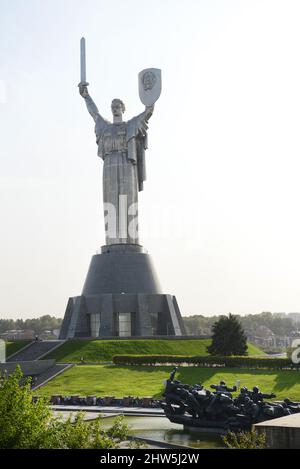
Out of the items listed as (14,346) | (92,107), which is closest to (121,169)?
(92,107)

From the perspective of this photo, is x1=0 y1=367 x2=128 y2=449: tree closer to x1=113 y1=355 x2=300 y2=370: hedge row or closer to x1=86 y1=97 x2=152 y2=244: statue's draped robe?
x1=113 y1=355 x2=300 y2=370: hedge row

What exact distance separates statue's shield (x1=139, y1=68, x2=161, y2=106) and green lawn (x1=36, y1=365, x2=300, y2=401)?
76.5 ft

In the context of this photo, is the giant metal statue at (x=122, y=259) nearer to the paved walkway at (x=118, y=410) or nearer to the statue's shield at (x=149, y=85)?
the statue's shield at (x=149, y=85)

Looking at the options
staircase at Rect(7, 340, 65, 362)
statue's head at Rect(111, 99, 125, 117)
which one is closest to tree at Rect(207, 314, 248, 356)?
staircase at Rect(7, 340, 65, 362)

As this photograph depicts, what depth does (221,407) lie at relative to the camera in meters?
17.1

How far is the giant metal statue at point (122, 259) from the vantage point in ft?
149

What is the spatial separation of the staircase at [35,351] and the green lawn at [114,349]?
94 centimetres

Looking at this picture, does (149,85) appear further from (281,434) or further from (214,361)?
(281,434)

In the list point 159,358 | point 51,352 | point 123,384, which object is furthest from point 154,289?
point 123,384

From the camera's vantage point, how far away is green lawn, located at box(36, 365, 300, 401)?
26172 millimetres

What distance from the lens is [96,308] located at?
149 feet

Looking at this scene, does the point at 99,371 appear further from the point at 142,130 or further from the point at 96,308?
the point at 142,130

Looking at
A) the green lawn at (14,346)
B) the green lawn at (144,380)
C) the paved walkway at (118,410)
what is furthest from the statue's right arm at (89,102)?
the paved walkway at (118,410)
